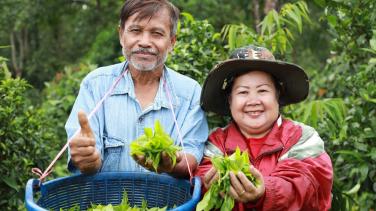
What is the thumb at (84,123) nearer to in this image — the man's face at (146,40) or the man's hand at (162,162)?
the man's hand at (162,162)

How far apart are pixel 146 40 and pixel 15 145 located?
156 centimetres

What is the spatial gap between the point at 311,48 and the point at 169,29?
37.7 feet

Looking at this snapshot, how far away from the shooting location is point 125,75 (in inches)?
125

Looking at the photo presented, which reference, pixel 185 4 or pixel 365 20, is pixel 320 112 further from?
pixel 185 4

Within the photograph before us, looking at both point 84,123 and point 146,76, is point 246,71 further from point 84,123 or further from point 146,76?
point 84,123

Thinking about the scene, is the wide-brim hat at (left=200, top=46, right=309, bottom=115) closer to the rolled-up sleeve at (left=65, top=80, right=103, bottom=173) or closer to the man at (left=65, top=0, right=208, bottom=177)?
the man at (left=65, top=0, right=208, bottom=177)

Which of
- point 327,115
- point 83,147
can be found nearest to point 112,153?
point 83,147

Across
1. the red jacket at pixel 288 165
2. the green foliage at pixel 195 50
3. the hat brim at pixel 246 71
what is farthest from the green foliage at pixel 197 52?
the red jacket at pixel 288 165

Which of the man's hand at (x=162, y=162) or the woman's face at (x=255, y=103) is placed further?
the woman's face at (x=255, y=103)

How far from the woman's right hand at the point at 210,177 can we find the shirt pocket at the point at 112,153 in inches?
23.2

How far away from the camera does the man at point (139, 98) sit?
2986 millimetres

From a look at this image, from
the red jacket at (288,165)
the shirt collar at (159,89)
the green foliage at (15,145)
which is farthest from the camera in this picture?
the green foliage at (15,145)

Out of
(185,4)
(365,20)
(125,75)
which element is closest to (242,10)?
(185,4)

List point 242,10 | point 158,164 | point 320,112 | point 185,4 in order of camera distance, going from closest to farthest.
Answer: point 158,164 < point 320,112 < point 185,4 < point 242,10
